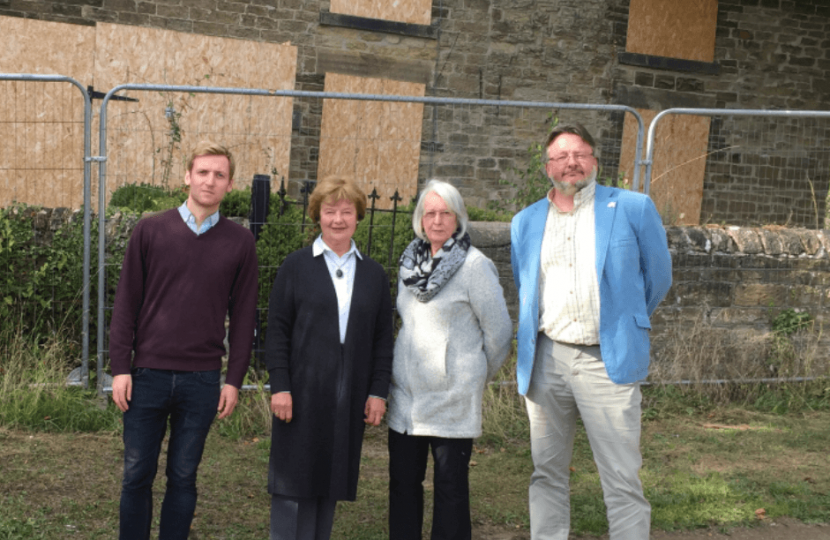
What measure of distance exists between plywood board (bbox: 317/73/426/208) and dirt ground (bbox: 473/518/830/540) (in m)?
6.69

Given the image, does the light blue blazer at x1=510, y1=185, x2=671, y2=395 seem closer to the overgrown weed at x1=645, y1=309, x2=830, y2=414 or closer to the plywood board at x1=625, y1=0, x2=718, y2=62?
the overgrown weed at x1=645, y1=309, x2=830, y2=414

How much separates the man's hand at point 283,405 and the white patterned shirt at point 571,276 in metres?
1.01

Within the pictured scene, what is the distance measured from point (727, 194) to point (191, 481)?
11041mm

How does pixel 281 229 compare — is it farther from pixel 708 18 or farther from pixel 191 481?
pixel 708 18

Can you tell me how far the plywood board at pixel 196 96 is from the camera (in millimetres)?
9312

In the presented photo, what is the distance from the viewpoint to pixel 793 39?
496 inches

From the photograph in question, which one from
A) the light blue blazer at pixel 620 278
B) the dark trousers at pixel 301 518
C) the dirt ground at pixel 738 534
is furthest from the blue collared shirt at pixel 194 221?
the dirt ground at pixel 738 534

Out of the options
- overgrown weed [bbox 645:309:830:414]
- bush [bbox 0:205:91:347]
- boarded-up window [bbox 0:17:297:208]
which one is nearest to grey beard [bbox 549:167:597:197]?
overgrown weed [bbox 645:309:830:414]

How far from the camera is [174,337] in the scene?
9.50ft

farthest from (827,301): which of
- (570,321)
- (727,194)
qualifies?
(727,194)

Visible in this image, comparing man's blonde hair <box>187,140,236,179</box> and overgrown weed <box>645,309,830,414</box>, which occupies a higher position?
man's blonde hair <box>187,140,236,179</box>

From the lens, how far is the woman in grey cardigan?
3.12 meters

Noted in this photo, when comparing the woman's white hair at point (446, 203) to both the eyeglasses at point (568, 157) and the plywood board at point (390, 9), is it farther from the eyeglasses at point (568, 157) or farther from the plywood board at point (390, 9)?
the plywood board at point (390, 9)

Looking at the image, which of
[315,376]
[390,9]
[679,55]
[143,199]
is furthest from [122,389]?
[679,55]
